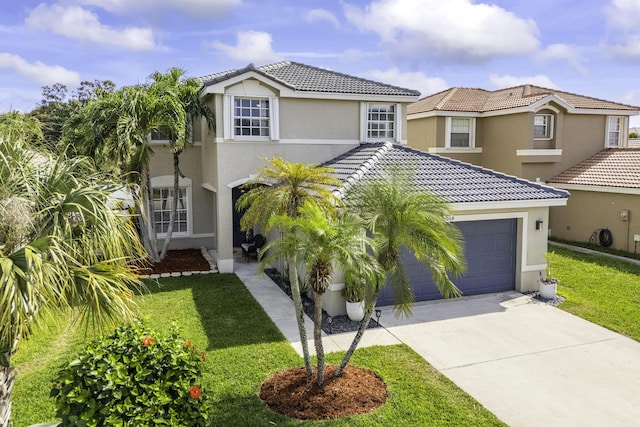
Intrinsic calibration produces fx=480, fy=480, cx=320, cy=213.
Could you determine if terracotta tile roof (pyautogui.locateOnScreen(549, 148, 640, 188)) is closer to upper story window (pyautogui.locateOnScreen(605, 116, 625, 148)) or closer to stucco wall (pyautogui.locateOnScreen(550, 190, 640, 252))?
stucco wall (pyautogui.locateOnScreen(550, 190, 640, 252))

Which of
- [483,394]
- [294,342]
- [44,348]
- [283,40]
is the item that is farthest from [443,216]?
[283,40]

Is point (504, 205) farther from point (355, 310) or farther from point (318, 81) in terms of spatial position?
point (318, 81)

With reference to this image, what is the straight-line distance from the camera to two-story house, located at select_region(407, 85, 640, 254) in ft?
74.6

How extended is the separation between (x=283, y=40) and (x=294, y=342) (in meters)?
10.6

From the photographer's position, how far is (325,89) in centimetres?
1772

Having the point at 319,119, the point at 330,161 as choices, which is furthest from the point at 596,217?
the point at 319,119

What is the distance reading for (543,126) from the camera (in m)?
24.7

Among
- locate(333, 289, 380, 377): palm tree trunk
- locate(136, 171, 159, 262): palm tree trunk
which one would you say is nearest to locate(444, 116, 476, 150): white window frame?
locate(136, 171, 159, 262): palm tree trunk

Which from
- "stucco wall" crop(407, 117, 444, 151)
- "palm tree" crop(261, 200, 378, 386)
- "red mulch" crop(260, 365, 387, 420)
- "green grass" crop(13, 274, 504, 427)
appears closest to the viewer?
"palm tree" crop(261, 200, 378, 386)

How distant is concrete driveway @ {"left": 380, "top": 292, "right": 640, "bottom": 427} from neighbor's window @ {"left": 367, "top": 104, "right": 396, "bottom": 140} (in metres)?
7.95

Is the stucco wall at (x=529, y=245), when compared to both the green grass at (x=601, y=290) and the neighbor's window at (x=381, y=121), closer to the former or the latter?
the green grass at (x=601, y=290)

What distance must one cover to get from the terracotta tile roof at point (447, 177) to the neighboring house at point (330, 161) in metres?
0.04

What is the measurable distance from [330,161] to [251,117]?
331cm

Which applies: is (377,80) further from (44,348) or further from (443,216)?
(44,348)
